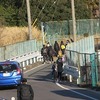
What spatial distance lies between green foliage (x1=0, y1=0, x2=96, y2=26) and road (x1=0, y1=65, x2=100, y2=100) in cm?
4087

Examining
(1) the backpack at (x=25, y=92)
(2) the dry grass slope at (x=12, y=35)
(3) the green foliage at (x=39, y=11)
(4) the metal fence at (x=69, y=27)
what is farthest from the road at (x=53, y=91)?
(3) the green foliage at (x=39, y=11)

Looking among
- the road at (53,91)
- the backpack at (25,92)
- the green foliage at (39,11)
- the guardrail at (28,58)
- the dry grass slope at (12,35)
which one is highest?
the green foliage at (39,11)

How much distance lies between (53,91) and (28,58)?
1790cm

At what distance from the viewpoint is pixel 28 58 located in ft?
137

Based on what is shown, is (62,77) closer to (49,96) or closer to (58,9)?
(49,96)

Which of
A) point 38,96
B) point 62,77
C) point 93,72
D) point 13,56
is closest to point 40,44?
point 13,56

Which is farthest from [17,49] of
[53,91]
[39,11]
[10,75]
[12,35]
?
[39,11]

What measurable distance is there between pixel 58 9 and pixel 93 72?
5163 cm

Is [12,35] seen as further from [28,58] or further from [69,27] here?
[28,58]

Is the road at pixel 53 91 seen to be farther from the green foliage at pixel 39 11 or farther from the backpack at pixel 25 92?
the green foliage at pixel 39 11

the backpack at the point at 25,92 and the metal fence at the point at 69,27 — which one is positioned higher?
the metal fence at the point at 69,27

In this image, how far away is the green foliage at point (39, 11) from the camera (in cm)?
7269

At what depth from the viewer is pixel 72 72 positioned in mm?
28172

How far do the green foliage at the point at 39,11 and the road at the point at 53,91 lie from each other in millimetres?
40872
